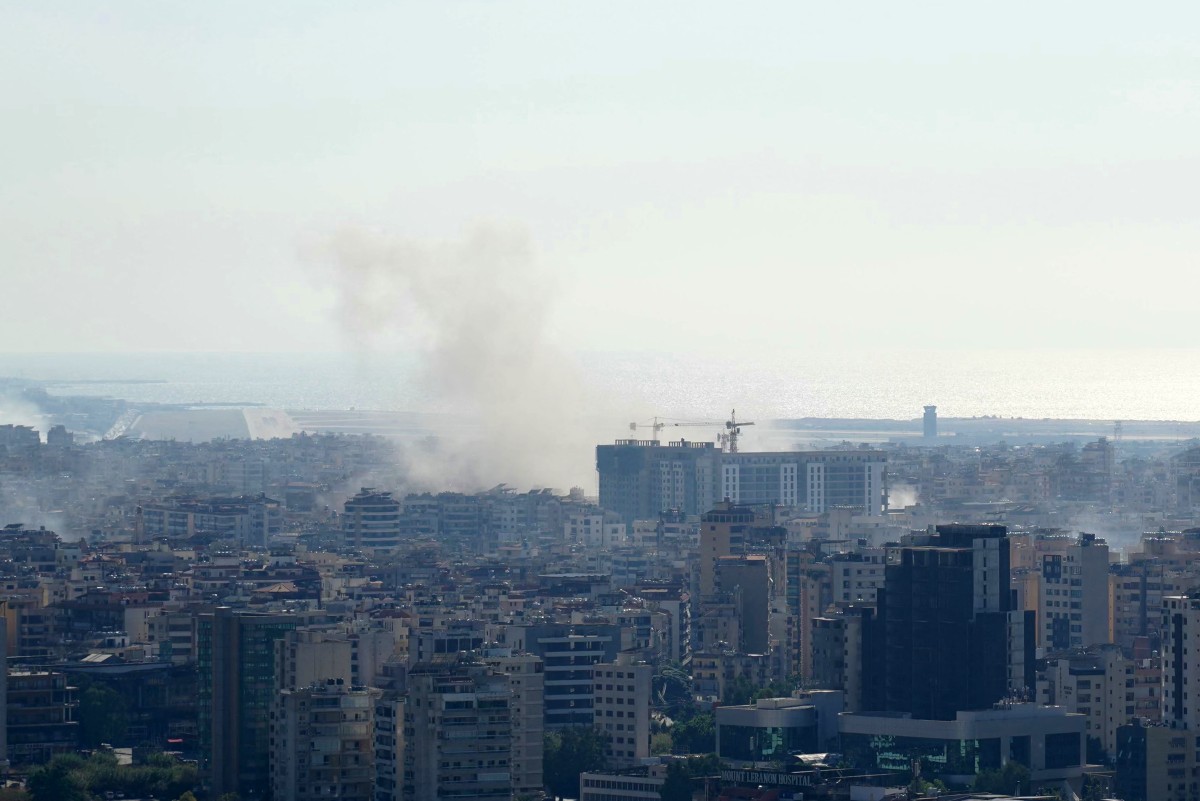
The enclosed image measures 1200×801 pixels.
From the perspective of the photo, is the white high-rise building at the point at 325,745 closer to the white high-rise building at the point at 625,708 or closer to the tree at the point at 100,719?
the white high-rise building at the point at 625,708

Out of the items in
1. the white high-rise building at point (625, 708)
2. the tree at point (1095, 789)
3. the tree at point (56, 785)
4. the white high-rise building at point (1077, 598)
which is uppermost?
the white high-rise building at point (1077, 598)

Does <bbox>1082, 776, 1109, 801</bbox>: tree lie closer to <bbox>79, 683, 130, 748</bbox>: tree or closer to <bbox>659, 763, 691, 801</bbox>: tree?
<bbox>659, 763, 691, 801</bbox>: tree

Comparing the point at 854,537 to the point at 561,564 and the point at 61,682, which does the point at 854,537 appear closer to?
the point at 561,564

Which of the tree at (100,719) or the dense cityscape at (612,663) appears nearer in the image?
the dense cityscape at (612,663)

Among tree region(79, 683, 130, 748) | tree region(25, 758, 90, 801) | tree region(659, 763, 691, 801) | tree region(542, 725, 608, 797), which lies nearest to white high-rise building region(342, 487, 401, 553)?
tree region(79, 683, 130, 748)

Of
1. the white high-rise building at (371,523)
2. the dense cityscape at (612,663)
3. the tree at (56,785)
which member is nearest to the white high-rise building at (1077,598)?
the dense cityscape at (612,663)

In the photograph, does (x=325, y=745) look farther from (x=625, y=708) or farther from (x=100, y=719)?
(x=100, y=719)
